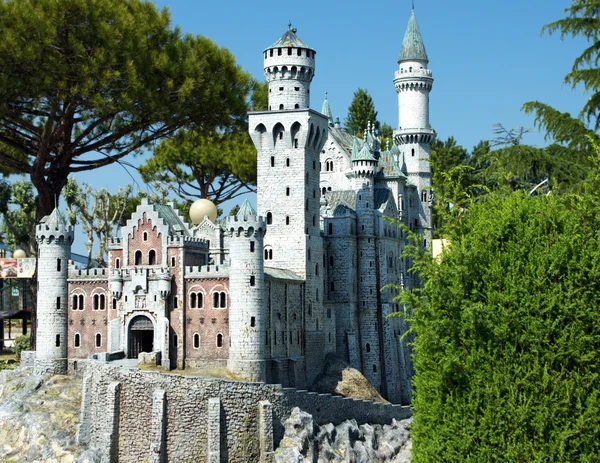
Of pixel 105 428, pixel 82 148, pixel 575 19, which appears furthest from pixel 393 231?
pixel 575 19

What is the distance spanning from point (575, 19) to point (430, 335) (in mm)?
12929

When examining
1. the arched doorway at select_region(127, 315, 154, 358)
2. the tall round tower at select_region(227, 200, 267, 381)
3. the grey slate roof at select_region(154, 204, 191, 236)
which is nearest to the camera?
the tall round tower at select_region(227, 200, 267, 381)

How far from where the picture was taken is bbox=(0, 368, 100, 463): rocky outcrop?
160 ft

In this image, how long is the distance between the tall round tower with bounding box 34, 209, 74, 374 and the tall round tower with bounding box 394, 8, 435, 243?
31.5 meters

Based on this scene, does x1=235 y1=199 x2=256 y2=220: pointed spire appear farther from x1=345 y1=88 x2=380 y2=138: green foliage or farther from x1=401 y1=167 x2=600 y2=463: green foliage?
x1=345 y1=88 x2=380 y2=138: green foliage

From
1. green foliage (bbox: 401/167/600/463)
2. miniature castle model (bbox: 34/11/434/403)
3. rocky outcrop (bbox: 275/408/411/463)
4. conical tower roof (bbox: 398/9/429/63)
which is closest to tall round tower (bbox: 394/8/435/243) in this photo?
conical tower roof (bbox: 398/9/429/63)

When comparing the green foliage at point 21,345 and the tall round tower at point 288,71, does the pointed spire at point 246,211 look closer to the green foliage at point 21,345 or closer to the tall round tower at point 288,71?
the tall round tower at point 288,71

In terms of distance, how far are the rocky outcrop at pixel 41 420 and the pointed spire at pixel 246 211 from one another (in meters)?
13.8

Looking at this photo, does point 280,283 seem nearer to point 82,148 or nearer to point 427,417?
point 82,148

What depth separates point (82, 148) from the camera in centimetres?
6222

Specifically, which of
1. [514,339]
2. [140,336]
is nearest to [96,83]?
[140,336]

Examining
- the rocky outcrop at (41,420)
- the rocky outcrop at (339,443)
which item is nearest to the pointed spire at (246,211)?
the rocky outcrop at (339,443)

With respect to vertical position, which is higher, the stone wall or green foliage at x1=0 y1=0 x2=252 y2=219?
green foliage at x1=0 y1=0 x2=252 y2=219

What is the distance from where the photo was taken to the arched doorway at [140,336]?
5441cm
